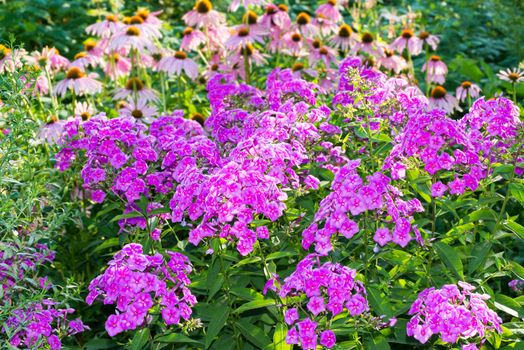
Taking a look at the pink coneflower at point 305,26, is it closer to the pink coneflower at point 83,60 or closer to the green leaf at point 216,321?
the pink coneflower at point 83,60

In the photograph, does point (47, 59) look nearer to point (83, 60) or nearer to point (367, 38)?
point (83, 60)

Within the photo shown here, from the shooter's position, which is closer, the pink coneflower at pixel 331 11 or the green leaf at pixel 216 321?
the green leaf at pixel 216 321

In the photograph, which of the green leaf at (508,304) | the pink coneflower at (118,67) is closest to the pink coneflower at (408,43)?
the pink coneflower at (118,67)

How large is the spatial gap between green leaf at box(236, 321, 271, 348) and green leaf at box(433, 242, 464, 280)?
652 mm

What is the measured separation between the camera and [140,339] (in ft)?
8.39

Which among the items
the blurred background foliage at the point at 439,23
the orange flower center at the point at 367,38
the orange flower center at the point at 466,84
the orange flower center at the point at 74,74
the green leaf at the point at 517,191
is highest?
the green leaf at the point at 517,191

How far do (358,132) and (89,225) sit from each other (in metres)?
1.54

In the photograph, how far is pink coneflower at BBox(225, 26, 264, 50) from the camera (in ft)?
16.4

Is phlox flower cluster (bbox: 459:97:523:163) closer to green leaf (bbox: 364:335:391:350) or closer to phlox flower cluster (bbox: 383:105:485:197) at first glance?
phlox flower cluster (bbox: 383:105:485:197)

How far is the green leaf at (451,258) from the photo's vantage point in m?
2.58

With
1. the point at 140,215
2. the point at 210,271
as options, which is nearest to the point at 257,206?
the point at 210,271

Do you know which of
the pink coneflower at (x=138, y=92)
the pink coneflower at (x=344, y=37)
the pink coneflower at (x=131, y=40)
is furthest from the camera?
the pink coneflower at (x=344, y=37)

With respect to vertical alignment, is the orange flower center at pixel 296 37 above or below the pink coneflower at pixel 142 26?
below

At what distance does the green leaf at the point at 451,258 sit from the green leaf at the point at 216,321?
0.75 meters
